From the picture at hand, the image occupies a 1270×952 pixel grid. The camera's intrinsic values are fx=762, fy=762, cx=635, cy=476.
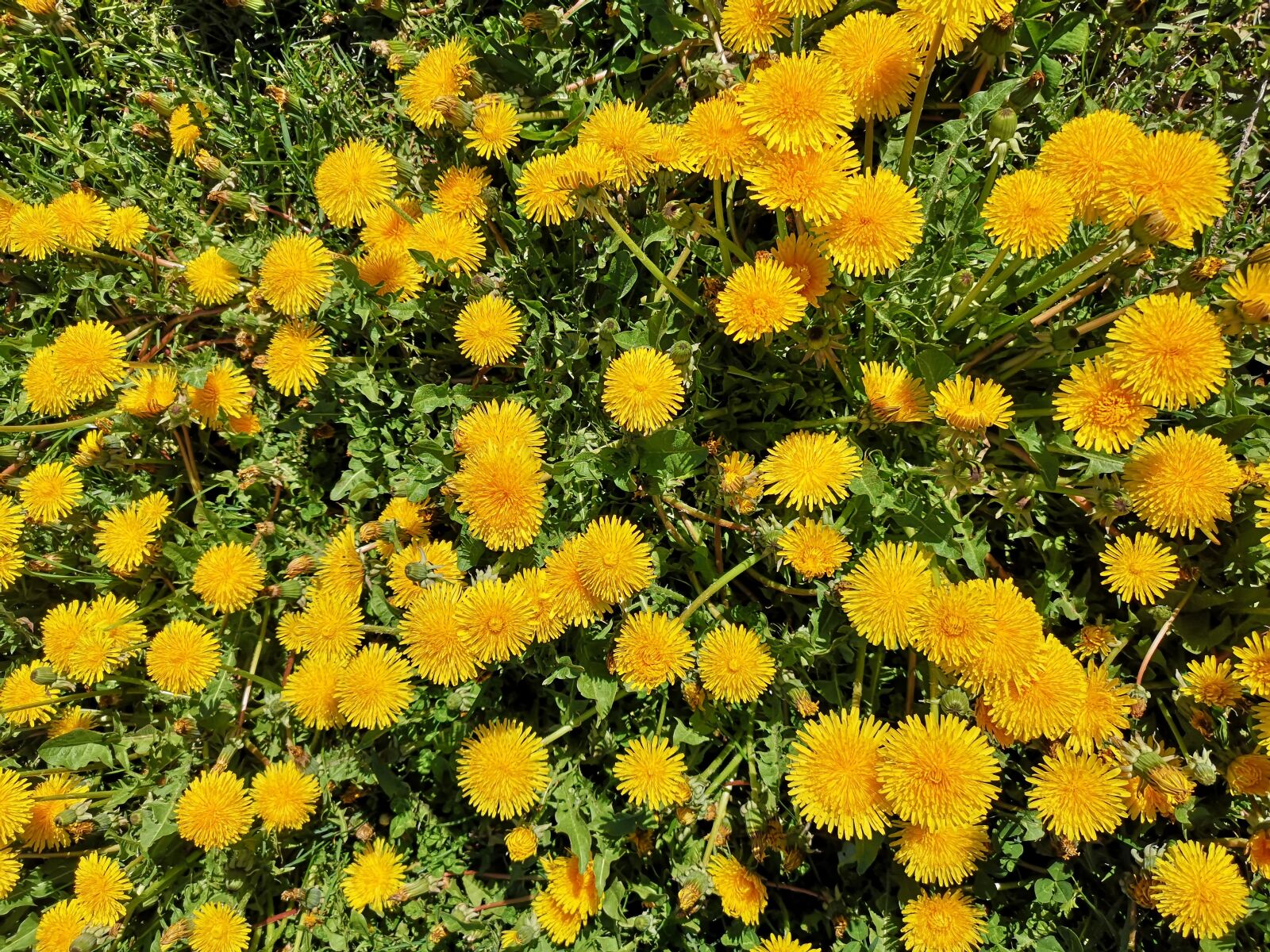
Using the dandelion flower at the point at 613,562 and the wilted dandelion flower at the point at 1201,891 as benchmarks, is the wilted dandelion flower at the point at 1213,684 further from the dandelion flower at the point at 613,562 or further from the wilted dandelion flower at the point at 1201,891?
the dandelion flower at the point at 613,562

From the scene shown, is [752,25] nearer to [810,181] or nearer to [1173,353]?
[810,181]

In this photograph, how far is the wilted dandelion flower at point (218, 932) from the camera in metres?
2.65

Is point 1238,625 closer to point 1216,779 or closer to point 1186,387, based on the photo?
point 1216,779

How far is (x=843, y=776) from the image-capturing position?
2131 mm

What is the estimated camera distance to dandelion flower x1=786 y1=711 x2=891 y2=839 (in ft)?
6.94

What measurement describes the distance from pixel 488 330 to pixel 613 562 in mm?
946

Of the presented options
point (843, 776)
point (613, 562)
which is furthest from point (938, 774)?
point (613, 562)

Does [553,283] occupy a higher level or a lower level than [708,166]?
lower

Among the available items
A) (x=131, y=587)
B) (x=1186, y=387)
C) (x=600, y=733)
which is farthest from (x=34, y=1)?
(x=1186, y=387)

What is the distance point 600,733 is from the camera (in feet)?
8.94

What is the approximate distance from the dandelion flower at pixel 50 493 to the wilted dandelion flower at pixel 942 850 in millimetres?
3195

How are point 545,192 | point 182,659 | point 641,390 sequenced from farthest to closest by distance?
point 182,659 < point 545,192 < point 641,390

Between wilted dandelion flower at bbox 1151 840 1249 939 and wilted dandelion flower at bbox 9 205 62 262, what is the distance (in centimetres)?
448

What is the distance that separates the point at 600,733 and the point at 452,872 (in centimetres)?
84
